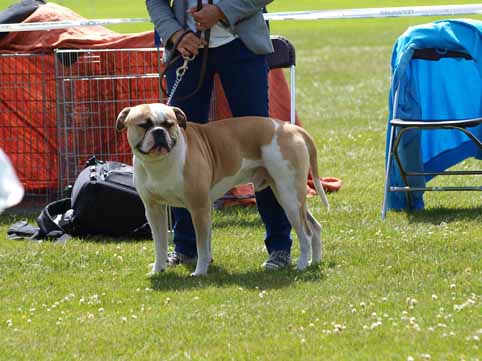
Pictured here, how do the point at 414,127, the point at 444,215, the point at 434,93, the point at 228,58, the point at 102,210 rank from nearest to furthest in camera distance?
the point at 228,58, the point at 102,210, the point at 414,127, the point at 444,215, the point at 434,93

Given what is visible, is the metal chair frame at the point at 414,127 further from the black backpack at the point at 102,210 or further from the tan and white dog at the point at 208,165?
the black backpack at the point at 102,210

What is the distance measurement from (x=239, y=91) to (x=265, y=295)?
133 cm

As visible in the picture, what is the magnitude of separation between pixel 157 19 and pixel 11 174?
365cm

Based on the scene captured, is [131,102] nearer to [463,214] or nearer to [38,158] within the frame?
[38,158]

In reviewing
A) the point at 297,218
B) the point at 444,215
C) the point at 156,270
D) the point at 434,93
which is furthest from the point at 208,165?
the point at 434,93

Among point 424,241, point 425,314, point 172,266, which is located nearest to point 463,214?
point 424,241

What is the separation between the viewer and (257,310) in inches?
210

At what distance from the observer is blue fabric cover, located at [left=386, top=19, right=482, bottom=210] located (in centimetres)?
808

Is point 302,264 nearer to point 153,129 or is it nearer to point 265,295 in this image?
point 265,295

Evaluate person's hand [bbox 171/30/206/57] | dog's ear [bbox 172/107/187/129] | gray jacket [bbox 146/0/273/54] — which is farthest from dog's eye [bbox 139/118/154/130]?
gray jacket [bbox 146/0/273/54]

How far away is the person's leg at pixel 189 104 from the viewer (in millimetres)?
6375

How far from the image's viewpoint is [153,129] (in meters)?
5.85

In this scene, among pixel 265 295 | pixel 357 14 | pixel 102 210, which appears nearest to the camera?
pixel 265 295

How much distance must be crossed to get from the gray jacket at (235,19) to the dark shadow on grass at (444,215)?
7.41ft
